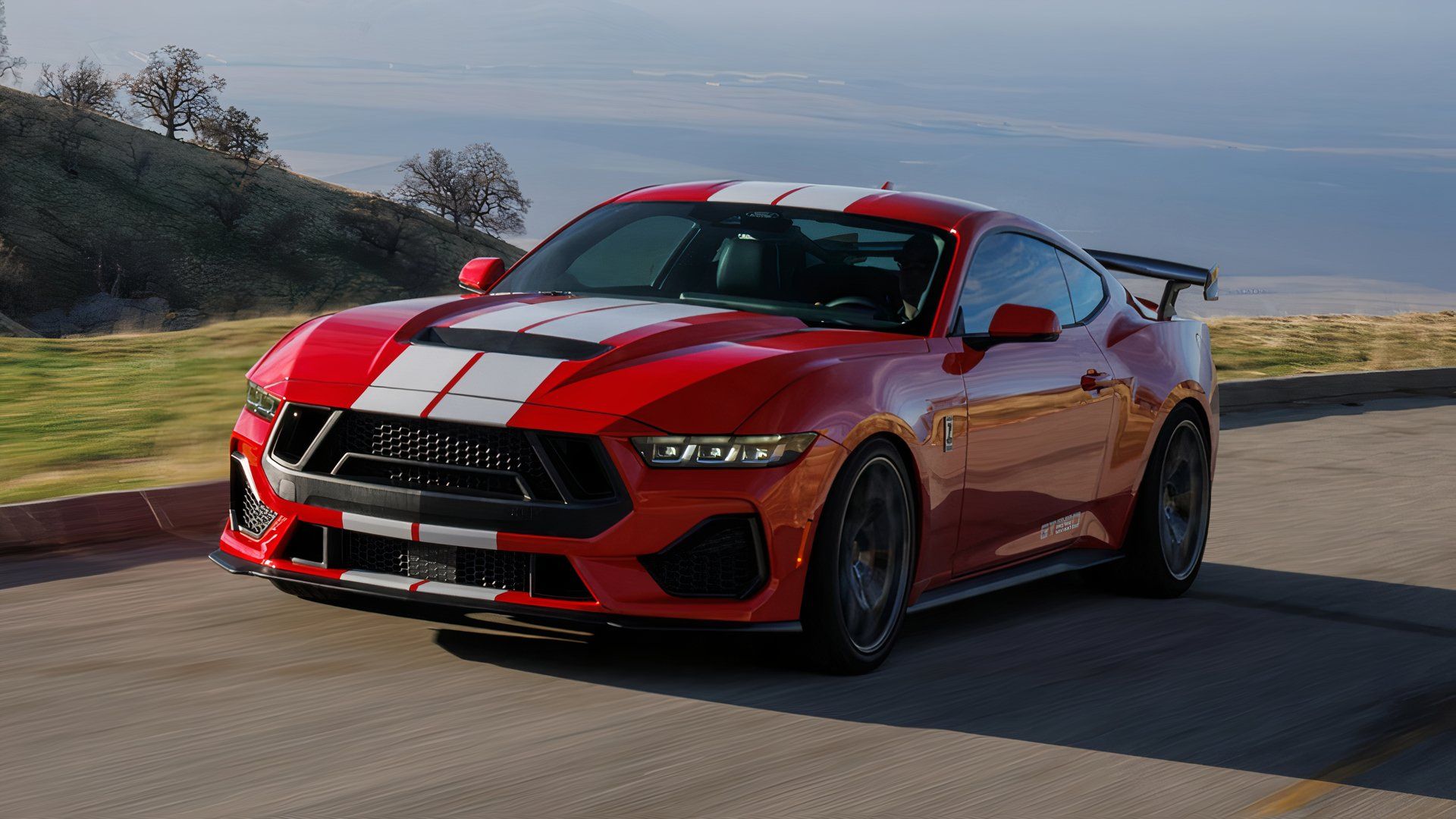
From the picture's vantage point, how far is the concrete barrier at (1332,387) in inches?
631

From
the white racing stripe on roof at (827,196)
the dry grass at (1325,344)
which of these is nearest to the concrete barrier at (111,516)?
the white racing stripe on roof at (827,196)

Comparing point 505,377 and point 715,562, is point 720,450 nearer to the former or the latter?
point 715,562

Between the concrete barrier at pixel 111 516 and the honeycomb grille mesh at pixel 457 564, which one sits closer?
the honeycomb grille mesh at pixel 457 564

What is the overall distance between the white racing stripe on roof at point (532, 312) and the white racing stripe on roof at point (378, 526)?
73cm

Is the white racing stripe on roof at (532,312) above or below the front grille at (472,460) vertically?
above

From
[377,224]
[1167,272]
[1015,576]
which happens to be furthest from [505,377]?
[377,224]

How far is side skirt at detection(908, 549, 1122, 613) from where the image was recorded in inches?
246

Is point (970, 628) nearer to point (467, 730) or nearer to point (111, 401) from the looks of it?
point (467, 730)

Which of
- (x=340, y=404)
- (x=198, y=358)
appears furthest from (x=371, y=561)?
(x=198, y=358)

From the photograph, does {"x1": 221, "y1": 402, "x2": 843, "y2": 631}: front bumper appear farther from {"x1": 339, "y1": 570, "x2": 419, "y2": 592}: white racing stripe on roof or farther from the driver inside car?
the driver inside car

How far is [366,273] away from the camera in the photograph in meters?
101

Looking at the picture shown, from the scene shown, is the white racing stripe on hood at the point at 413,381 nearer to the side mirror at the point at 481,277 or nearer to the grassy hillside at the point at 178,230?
the side mirror at the point at 481,277

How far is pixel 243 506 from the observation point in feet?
19.0

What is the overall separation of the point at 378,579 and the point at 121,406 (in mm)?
6014
